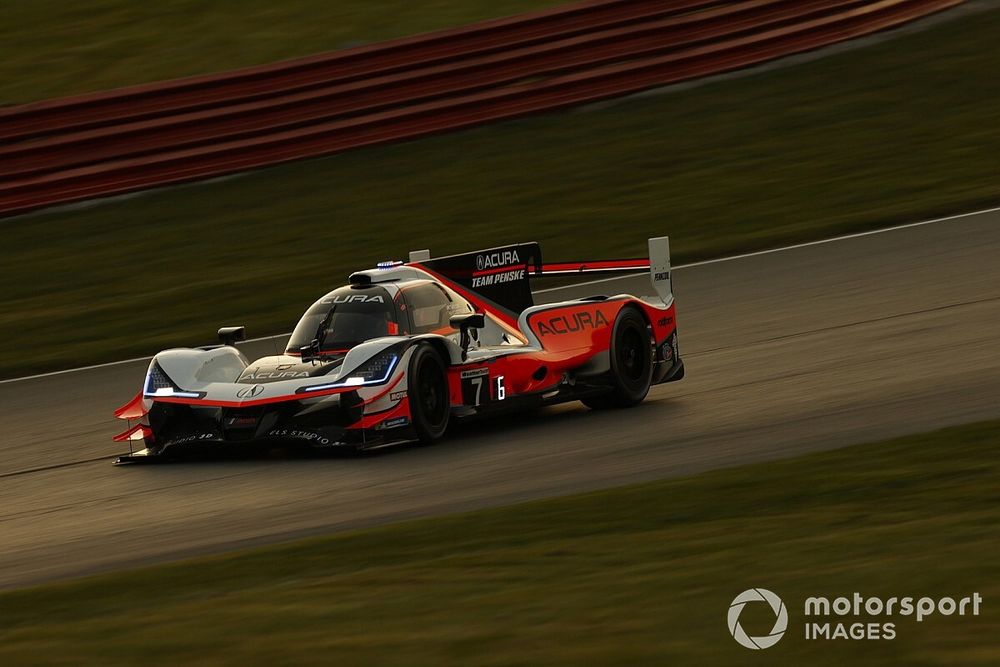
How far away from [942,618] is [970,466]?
2.60 meters

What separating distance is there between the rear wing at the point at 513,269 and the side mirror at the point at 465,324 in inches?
27.7

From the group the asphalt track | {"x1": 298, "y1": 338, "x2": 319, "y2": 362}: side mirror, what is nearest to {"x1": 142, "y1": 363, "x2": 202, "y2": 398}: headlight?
the asphalt track

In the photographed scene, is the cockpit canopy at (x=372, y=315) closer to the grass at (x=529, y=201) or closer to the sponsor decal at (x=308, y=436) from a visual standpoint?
the sponsor decal at (x=308, y=436)

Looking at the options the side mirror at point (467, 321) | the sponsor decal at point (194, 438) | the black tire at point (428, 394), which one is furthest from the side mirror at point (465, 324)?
the sponsor decal at point (194, 438)

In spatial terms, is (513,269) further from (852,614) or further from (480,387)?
(852,614)

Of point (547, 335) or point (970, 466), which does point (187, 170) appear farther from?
point (970, 466)

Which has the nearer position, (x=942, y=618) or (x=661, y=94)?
(x=942, y=618)

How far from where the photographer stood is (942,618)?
15.5ft

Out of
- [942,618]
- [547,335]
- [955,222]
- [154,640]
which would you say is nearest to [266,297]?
[547,335]

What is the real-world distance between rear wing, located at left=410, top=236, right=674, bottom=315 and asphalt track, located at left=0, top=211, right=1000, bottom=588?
84 centimetres

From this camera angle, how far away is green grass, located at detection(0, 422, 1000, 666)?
15.6 feet

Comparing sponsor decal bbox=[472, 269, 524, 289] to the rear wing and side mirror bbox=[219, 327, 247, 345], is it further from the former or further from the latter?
side mirror bbox=[219, 327, 247, 345]

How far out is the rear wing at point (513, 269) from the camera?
1073 cm

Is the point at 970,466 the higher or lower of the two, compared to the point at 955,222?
lower
